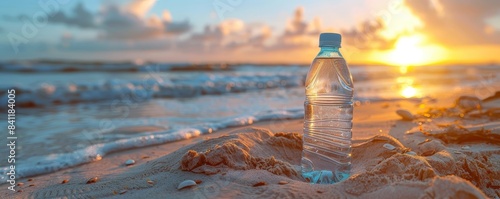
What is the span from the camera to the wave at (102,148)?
3697mm

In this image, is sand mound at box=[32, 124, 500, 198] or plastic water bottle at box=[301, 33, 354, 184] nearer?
sand mound at box=[32, 124, 500, 198]

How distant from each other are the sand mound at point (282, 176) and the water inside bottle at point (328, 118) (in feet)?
0.57

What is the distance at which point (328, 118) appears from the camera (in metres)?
3.26

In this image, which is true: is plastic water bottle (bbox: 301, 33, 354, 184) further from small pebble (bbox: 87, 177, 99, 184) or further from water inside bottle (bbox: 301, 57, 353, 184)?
small pebble (bbox: 87, 177, 99, 184)

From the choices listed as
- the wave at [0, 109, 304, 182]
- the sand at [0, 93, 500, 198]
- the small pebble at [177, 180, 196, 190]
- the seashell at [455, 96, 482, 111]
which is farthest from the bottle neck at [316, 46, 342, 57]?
the seashell at [455, 96, 482, 111]

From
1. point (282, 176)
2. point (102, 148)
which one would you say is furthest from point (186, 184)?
point (102, 148)

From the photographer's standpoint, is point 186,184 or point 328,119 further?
point 328,119

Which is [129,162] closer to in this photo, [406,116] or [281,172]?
[281,172]

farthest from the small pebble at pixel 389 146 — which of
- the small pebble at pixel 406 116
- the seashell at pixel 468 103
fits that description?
the seashell at pixel 468 103

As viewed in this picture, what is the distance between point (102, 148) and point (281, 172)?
2546mm

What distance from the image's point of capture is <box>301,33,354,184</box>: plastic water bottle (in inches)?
114

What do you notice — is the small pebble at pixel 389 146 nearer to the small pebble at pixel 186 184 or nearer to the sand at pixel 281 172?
the sand at pixel 281 172

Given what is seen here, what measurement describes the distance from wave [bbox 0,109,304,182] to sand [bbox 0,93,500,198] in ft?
0.61

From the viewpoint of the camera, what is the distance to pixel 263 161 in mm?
2689
